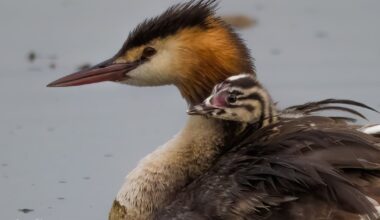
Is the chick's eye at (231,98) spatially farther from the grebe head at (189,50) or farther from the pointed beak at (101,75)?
the pointed beak at (101,75)

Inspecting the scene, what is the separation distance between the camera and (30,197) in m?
9.39

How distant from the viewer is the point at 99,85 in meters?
11.3

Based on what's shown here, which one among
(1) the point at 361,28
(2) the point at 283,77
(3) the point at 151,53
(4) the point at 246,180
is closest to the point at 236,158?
(4) the point at 246,180

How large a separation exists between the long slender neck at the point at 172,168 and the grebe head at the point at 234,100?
0.18 m

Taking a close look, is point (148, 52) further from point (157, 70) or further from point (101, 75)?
point (101, 75)

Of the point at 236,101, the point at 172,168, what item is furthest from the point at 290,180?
the point at 172,168

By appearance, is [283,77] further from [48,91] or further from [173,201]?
[173,201]

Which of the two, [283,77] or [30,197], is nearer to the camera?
[30,197]

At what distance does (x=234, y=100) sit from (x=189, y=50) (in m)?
0.56

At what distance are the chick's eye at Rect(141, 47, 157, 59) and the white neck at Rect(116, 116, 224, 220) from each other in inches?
17.2

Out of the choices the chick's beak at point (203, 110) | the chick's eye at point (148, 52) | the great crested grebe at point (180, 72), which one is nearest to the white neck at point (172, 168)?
the great crested grebe at point (180, 72)

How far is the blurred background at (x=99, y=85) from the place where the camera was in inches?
380

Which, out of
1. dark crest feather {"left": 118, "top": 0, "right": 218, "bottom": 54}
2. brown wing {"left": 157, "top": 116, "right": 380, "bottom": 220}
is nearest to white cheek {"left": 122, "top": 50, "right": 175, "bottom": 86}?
dark crest feather {"left": 118, "top": 0, "right": 218, "bottom": 54}

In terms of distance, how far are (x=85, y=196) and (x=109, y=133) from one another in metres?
1.07
